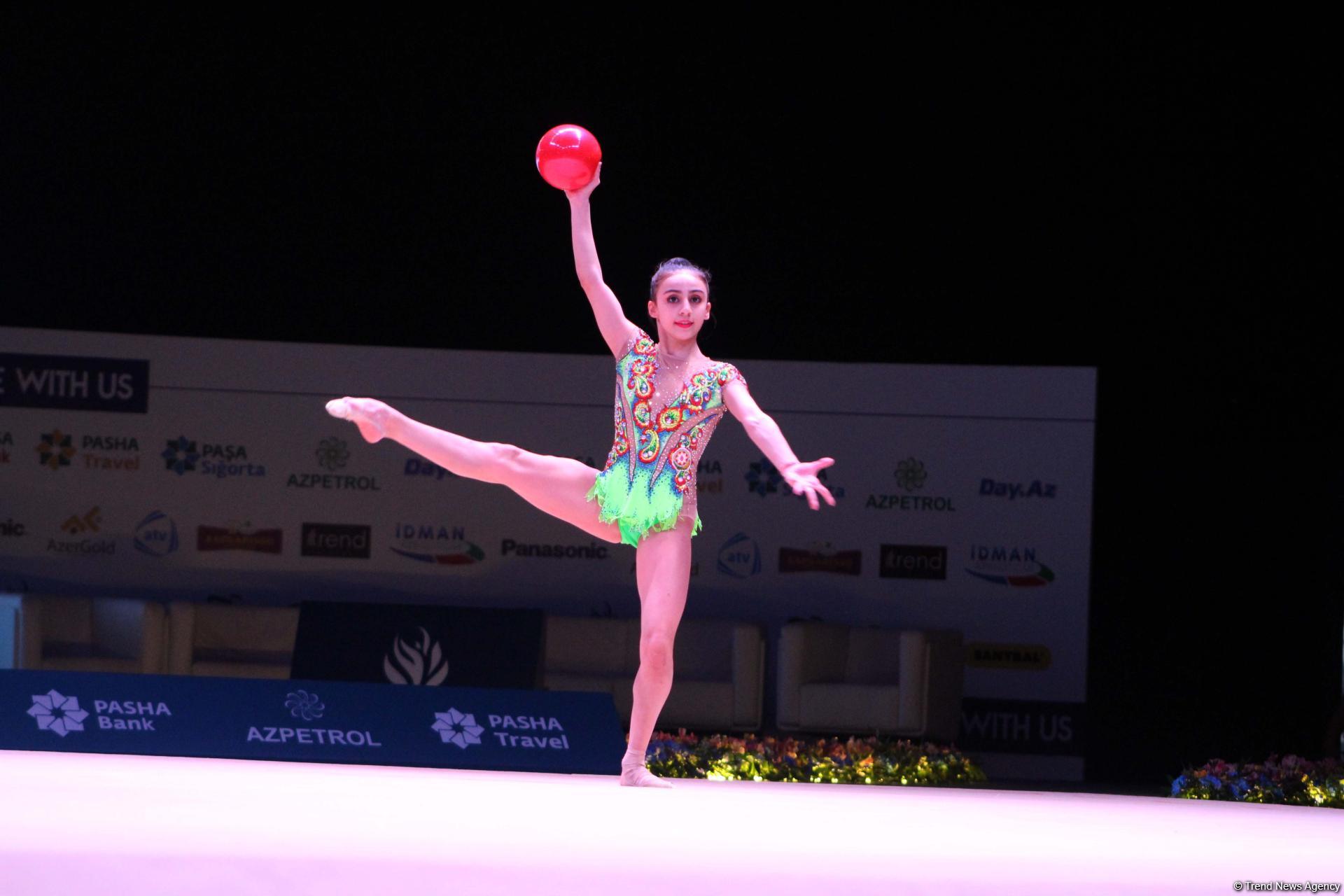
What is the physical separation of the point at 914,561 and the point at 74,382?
5523mm

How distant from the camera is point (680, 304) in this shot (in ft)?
12.8

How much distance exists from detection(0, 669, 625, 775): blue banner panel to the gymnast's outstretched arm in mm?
2388

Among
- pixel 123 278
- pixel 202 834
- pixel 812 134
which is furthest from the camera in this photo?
pixel 123 278

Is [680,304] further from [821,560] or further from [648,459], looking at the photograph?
[821,560]

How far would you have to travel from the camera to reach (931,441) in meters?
9.07

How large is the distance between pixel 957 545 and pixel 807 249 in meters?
2.12

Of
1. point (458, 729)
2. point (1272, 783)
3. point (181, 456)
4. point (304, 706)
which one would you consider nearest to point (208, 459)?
point (181, 456)

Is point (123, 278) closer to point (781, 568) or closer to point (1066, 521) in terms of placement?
point (781, 568)

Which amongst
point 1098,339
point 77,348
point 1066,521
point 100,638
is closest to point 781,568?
point 1066,521

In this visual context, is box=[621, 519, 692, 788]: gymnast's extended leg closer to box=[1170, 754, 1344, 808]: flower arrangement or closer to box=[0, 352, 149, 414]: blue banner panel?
box=[1170, 754, 1344, 808]: flower arrangement

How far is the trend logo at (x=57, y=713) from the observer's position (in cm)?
587

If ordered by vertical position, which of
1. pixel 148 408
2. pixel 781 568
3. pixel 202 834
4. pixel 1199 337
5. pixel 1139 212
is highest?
pixel 1139 212

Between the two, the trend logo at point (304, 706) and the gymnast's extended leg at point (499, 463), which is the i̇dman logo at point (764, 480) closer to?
the trend logo at point (304, 706)

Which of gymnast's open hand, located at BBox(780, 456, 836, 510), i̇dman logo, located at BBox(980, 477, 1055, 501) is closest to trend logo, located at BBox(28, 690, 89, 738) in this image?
gymnast's open hand, located at BBox(780, 456, 836, 510)
